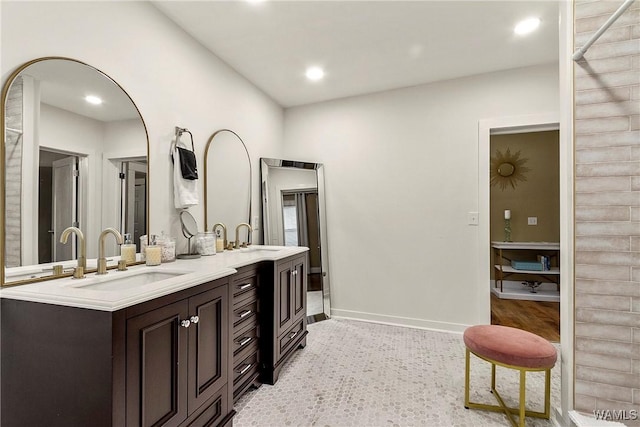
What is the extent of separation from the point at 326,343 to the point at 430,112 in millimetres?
2541

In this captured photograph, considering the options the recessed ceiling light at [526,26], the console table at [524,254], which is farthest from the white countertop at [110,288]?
the console table at [524,254]

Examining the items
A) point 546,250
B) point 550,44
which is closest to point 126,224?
point 550,44

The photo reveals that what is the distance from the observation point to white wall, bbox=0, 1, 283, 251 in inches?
52.2

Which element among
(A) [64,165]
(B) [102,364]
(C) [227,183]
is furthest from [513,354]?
(A) [64,165]

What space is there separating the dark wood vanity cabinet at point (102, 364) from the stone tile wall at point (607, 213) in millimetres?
1991

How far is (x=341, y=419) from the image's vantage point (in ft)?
5.60

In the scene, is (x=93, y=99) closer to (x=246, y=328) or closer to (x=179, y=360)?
(x=179, y=360)

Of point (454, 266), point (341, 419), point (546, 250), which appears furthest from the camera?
point (546, 250)

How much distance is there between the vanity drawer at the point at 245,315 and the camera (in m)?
1.84

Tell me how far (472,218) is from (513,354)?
1606mm

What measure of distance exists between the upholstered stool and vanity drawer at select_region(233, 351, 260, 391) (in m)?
1.37

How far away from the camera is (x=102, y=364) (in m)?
0.99

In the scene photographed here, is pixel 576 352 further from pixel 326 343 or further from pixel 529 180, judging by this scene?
pixel 529 180

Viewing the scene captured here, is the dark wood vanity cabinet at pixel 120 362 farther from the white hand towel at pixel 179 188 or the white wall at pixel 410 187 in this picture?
the white wall at pixel 410 187
